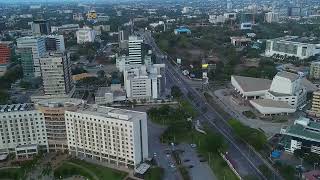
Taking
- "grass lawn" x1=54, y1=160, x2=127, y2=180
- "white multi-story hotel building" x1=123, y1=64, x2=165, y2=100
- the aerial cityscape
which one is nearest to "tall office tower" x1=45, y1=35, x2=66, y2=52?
the aerial cityscape

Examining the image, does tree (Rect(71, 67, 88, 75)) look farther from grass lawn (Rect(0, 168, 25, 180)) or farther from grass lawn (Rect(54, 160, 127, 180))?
grass lawn (Rect(0, 168, 25, 180))

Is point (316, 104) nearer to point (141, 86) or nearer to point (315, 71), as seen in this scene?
point (315, 71)

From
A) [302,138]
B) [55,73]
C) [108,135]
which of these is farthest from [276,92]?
[55,73]

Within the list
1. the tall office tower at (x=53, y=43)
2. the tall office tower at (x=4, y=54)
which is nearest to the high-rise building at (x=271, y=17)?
the tall office tower at (x=53, y=43)

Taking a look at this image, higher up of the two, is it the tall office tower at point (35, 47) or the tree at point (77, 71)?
the tall office tower at point (35, 47)

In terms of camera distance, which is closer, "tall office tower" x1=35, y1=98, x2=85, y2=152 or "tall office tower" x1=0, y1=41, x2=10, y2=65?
"tall office tower" x1=35, y1=98, x2=85, y2=152

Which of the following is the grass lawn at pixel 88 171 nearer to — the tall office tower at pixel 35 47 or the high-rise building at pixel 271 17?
the tall office tower at pixel 35 47
